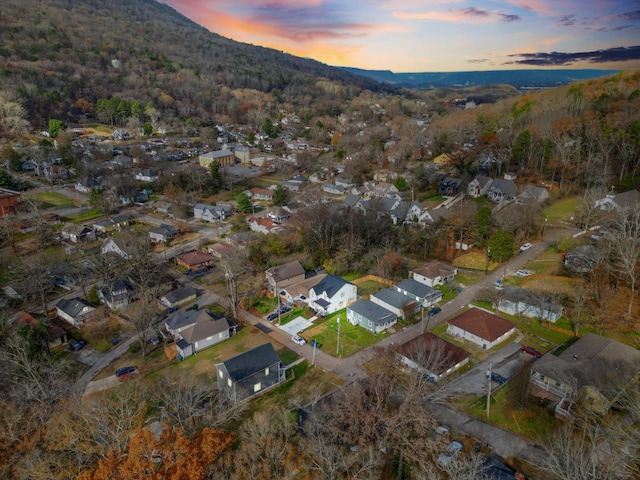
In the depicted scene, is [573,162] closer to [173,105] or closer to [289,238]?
[289,238]

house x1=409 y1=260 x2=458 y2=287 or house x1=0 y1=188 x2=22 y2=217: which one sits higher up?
house x1=0 y1=188 x2=22 y2=217

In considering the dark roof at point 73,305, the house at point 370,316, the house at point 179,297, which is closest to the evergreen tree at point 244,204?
the house at point 179,297

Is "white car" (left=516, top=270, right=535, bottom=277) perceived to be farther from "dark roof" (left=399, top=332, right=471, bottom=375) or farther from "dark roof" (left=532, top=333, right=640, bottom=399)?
"dark roof" (left=399, top=332, right=471, bottom=375)

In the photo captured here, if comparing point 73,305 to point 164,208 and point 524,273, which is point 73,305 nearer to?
point 164,208

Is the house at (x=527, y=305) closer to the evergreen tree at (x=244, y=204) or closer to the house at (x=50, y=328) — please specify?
the house at (x=50, y=328)

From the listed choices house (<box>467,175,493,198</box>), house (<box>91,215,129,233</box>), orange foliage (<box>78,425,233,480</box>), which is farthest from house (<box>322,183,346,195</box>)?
orange foliage (<box>78,425,233,480</box>)
